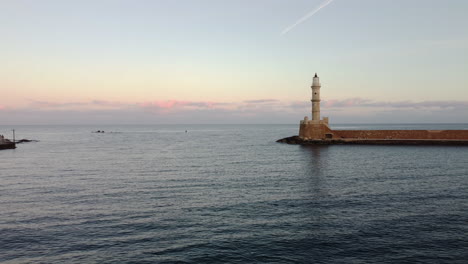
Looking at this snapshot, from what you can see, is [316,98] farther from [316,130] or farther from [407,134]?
[407,134]

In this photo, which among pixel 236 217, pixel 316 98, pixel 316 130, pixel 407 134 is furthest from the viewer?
pixel 316 130

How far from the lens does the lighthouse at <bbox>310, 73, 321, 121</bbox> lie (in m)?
77.2

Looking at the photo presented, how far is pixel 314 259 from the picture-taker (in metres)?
14.6

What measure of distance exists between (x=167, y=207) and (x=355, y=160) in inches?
1280

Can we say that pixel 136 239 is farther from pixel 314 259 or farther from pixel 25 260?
pixel 314 259

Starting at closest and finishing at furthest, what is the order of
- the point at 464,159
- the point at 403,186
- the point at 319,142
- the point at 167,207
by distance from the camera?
the point at 167,207 < the point at 403,186 < the point at 464,159 < the point at 319,142

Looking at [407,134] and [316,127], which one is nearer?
[407,134]

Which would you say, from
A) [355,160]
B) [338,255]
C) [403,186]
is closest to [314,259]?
[338,255]

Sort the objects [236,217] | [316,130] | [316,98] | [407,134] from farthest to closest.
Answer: [316,130]
[316,98]
[407,134]
[236,217]

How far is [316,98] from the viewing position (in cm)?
7706

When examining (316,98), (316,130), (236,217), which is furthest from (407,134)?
(236,217)

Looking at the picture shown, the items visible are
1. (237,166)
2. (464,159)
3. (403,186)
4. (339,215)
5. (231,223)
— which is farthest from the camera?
(464,159)

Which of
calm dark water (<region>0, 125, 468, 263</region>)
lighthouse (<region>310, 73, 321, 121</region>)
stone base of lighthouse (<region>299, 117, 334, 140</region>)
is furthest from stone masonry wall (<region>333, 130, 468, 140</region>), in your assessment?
calm dark water (<region>0, 125, 468, 263</region>)

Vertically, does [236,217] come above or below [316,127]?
below
